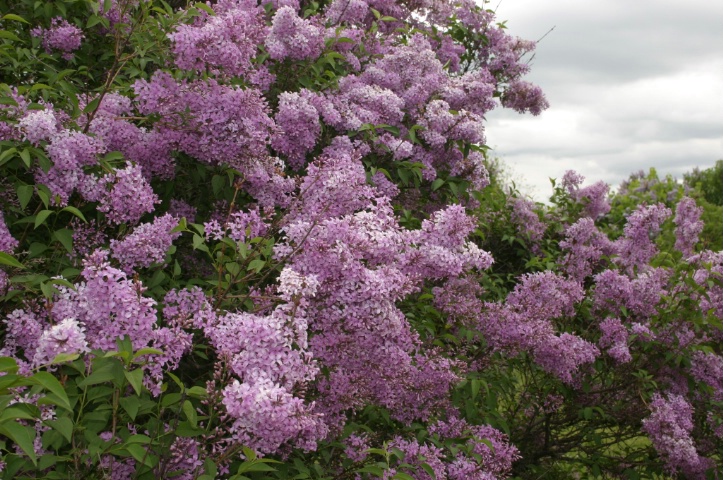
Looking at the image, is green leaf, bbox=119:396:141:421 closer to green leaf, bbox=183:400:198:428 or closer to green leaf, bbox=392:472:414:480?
green leaf, bbox=183:400:198:428

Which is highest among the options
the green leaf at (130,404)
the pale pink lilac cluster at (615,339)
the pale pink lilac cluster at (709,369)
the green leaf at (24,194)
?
the green leaf at (24,194)

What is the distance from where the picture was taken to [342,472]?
136 inches

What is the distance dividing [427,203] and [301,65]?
153cm

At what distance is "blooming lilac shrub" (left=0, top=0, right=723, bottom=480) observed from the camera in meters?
2.54

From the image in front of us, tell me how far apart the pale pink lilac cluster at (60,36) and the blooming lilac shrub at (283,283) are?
17 mm

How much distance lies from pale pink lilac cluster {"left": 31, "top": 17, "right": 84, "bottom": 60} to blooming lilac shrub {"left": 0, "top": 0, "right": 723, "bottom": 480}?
0.02 meters

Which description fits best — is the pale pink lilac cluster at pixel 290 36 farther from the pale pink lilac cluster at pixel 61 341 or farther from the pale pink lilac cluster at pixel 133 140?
the pale pink lilac cluster at pixel 61 341

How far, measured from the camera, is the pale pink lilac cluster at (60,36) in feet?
14.1

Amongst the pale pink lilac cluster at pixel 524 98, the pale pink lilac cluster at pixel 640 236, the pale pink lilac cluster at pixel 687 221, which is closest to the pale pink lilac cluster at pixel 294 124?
the pale pink lilac cluster at pixel 640 236

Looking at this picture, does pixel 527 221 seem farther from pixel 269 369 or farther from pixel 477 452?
pixel 269 369

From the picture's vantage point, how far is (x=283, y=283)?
272 cm

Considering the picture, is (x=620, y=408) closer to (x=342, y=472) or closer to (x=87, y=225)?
(x=342, y=472)

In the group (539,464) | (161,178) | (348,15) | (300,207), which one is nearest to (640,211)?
(539,464)

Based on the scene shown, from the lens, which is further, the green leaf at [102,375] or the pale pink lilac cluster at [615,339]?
the pale pink lilac cluster at [615,339]
